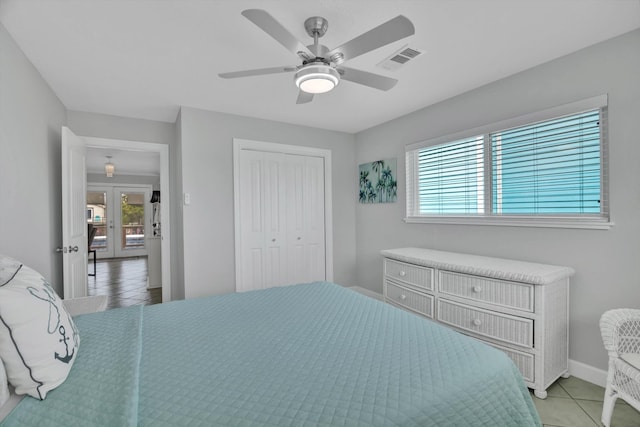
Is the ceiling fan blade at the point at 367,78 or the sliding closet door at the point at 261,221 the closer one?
the ceiling fan blade at the point at 367,78

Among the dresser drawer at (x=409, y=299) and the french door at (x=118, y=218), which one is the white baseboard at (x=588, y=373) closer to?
the dresser drawer at (x=409, y=299)

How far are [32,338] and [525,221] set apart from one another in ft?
9.76

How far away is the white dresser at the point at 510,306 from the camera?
1.92 metres

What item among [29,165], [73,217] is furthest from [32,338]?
[73,217]

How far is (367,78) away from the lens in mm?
1825

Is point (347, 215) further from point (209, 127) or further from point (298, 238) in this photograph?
point (209, 127)

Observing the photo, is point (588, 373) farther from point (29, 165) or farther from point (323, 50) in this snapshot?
point (29, 165)

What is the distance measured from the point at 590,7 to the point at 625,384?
2094 mm

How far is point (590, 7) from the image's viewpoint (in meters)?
1.67

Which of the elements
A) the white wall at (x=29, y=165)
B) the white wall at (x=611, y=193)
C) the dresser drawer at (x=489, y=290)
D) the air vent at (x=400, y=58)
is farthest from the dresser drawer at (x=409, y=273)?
the white wall at (x=29, y=165)

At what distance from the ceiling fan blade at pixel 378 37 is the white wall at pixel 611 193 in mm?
1397

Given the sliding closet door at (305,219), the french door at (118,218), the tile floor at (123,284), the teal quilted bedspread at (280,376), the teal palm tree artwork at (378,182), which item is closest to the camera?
the teal quilted bedspread at (280,376)

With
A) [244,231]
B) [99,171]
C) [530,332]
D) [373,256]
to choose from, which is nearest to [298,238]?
[244,231]

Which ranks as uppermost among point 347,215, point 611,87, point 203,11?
point 203,11
